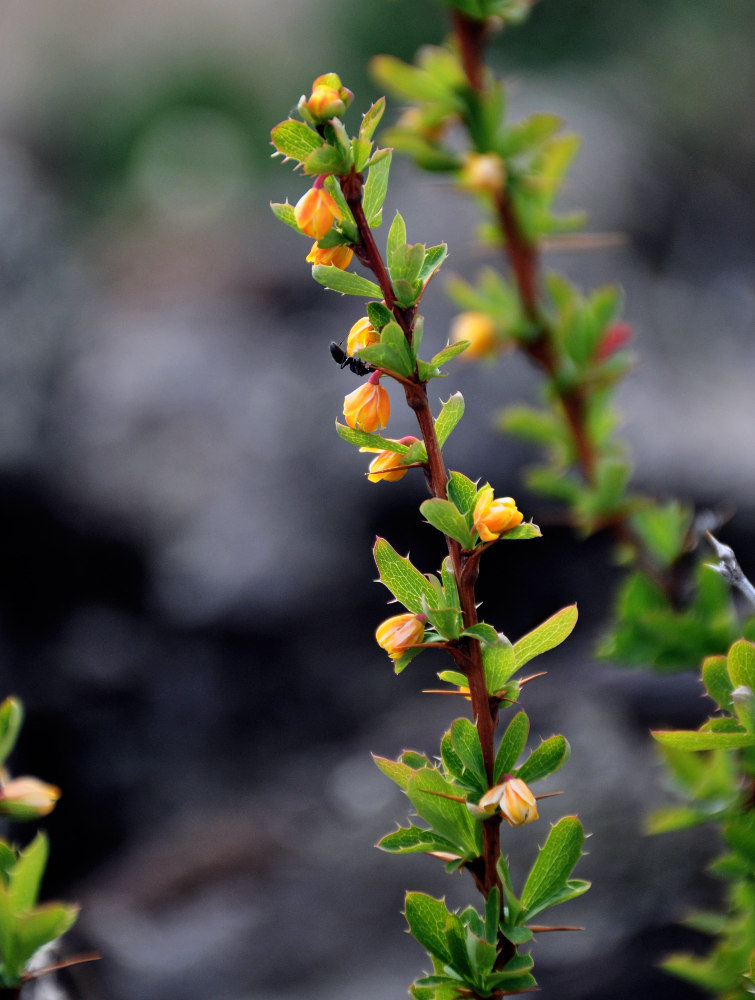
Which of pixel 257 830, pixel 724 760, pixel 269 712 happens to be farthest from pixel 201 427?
pixel 724 760

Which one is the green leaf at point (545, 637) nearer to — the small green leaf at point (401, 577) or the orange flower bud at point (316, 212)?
the small green leaf at point (401, 577)

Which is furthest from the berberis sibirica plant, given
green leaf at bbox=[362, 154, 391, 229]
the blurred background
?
the blurred background

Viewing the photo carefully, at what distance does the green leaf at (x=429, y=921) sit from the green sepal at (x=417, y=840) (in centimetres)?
3

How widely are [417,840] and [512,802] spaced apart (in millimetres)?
88

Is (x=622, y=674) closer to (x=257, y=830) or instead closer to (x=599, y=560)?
(x=599, y=560)

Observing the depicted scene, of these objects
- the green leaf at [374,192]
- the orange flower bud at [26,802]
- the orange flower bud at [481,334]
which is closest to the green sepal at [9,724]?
the orange flower bud at [26,802]

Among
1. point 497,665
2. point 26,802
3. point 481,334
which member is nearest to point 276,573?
point 481,334

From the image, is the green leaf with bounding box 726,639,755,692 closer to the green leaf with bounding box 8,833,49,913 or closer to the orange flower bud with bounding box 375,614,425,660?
the orange flower bud with bounding box 375,614,425,660

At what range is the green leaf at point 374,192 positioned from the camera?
43 centimetres

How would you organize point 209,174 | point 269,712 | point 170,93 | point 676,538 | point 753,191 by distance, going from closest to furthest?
point 676,538, point 269,712, point 753,191, point 209,174, point 170,93

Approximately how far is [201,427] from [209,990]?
1152 millimetres

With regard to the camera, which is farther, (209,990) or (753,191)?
(753,191)

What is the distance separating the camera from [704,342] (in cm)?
189

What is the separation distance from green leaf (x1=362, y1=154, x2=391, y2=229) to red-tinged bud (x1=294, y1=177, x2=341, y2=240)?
0.09ft
